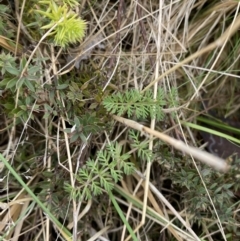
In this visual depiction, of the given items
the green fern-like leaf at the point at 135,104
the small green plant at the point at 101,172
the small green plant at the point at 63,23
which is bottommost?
the small green plant at the point at 101,172

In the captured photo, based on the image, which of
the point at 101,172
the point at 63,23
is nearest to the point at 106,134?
the point at 101,172

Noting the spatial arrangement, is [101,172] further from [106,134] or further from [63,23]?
[63,23]

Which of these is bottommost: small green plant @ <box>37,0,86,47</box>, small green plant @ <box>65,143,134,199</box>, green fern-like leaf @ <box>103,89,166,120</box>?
small green plant @ <box>65,143,134,199</box>

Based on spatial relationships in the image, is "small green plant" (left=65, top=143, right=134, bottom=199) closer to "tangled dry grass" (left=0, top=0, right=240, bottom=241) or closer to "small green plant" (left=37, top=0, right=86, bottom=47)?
"tangled dry grass" (left=0, top=0, right=240, bottom=241)

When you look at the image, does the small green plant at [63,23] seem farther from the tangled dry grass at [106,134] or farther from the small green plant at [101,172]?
the small green plant at [101,172]

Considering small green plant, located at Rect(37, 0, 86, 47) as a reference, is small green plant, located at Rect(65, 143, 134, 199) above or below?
below

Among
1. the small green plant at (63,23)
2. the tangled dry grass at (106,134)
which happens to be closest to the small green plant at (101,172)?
the tangled dry grass at (106,134)

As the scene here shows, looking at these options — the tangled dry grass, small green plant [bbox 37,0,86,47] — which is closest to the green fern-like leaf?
the tangled dry grass

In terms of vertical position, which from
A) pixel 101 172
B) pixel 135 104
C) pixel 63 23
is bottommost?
pixel 101 172

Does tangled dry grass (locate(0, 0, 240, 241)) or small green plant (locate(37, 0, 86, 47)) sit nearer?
small green plant (locate(37, 0, 86, 47))

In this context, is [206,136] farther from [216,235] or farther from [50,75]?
[50,75]

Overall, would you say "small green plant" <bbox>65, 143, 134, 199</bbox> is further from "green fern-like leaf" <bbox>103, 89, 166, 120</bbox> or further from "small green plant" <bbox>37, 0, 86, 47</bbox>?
"small green plant" <bbox>37, 0, 86, 47</bbox>
